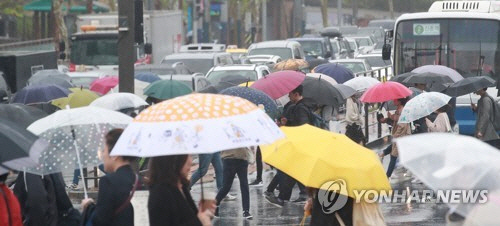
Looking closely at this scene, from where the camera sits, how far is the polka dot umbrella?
832 centimetres

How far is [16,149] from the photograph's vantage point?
725 cm

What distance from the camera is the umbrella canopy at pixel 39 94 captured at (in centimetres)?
1755

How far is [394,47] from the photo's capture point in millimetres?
23656

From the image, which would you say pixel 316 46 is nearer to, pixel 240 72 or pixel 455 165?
pixel 240 72

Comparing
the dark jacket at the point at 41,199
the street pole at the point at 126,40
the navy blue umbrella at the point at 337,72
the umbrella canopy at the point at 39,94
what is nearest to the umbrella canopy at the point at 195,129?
the dark jacket at the point at 41,199

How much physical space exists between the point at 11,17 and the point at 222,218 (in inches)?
2001

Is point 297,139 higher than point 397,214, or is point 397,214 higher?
point 297,139

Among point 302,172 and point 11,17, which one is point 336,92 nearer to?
point 302,172

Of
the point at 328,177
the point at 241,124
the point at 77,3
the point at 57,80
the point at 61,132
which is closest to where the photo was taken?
the point at 241,124

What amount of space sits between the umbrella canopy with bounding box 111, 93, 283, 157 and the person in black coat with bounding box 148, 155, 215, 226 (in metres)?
0.12

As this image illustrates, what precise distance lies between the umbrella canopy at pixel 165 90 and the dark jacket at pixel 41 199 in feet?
26.6

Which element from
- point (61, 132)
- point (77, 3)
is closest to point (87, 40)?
point (61, 132)

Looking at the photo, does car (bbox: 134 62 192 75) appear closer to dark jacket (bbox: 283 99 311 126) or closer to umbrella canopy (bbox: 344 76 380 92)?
umbrella canopy (bbox: 344 76 380 92)

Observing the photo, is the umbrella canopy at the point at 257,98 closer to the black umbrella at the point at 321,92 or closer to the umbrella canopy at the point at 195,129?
the black umbrella at the point at 321,92
